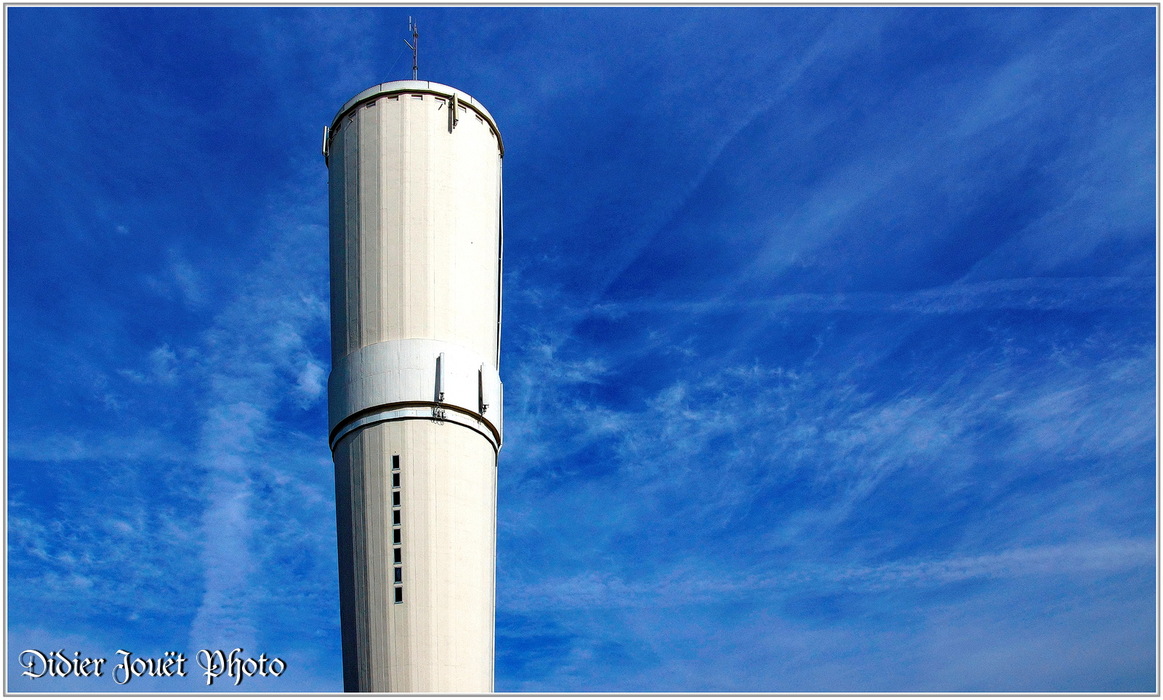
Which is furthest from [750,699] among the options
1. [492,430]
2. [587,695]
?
[492,430]

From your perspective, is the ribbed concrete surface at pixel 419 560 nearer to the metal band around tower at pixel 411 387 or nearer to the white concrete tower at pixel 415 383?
the white concrete tower at pixel 415 383

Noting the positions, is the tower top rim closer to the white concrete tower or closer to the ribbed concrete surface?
the white concrete tower

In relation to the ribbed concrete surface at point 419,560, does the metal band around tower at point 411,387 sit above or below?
above

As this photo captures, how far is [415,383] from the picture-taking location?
34.9 m

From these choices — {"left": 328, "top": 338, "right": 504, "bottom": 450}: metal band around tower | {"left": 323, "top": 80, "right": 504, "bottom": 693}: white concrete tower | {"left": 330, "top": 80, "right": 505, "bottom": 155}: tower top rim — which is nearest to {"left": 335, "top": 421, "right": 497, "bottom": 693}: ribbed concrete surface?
{"left": 323, "top": 80, "right": 504, "bottom": 693}: white concrete tower

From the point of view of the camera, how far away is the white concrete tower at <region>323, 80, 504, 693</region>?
33000 millimetres

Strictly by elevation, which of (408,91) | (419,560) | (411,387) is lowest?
(419,560)

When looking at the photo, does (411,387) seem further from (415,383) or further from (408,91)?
(408,91)

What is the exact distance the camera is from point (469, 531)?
34312mm

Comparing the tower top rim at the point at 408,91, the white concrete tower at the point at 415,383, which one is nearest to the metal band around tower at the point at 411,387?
the white concrete tower at the point at 415,383

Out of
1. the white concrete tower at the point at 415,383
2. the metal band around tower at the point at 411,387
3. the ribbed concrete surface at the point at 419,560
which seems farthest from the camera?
the metal band around tower at the point at 411,387

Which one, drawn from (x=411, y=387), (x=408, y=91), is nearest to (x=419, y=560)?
(x=411, y=387)

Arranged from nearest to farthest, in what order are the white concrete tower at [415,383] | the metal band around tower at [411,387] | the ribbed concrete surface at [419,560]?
the ribbed concrete surface at [419,560], the white concrete tower at [415,383], the metal band around tower at [411,387]

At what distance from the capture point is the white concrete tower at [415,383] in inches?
1299
